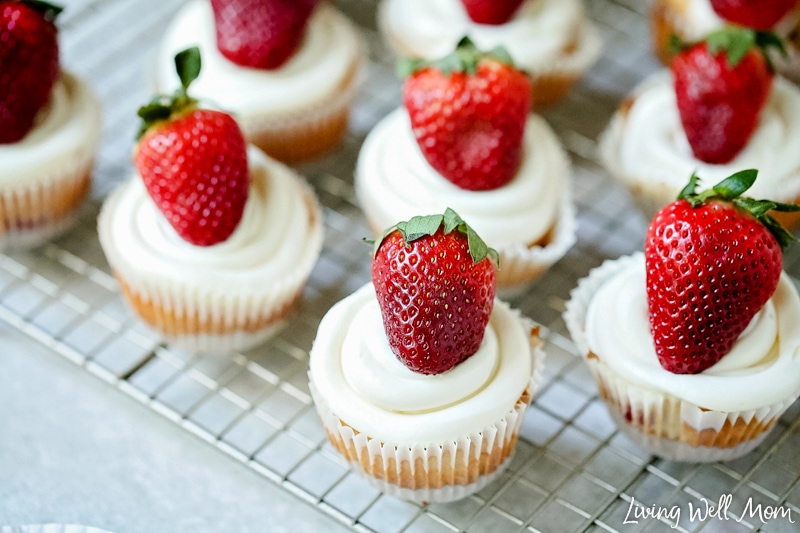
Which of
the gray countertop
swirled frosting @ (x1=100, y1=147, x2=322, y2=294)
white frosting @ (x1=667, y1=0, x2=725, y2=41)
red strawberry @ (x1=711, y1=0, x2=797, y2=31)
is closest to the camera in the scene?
the gray countertop

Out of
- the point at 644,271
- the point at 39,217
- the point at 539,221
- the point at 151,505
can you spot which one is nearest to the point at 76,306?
the point at 39,217

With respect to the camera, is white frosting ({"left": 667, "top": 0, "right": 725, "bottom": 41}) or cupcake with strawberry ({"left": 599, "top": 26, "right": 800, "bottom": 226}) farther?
white frosting ({"left": 667, "top": 0, "right": 725, "bottom": 41})

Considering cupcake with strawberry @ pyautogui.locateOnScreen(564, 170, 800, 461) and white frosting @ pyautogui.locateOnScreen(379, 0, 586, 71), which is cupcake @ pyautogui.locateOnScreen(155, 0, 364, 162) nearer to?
white frosting @ pyautogui.locateOnScreen(379, 0, 586, 71)

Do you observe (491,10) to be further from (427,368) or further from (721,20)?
(427,368)

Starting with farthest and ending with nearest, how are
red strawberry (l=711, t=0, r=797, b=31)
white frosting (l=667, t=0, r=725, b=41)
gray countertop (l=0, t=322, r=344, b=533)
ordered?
white frosting (l=667, t=0, r=725, b=41) < red strawberry (l=711, t=0, r=797, b=31) < gray countertop (l=0, t=322, r=344, b=533)

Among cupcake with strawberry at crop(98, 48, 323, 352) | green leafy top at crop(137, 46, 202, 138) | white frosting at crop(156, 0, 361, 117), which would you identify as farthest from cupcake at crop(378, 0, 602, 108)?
green leafy top at crop(137, 46, 202, 138)

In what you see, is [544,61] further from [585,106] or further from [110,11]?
[110,11]

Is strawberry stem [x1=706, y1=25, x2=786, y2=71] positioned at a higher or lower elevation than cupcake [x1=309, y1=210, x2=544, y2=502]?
higher
